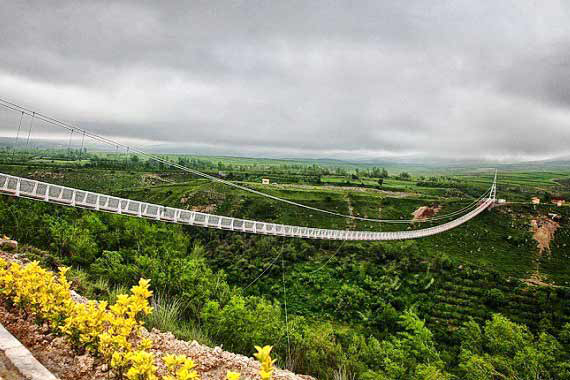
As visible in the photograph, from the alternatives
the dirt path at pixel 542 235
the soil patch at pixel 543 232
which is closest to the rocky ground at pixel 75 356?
the dirt path at pixel 542 235

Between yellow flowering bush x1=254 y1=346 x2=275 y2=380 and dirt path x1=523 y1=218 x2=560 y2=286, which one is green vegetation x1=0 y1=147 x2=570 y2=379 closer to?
dirt path x1=523 y1=218 x2=560 y2=286

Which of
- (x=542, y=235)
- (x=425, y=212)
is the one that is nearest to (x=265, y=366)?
(x=542, y=235)

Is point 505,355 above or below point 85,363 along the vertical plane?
below

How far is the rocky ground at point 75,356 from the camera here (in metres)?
2.81

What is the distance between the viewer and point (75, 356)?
294cm

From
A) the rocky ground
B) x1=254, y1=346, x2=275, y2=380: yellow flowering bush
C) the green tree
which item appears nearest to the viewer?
x1=254, y1=346, x2=275, y2=380: yellow flowering bush

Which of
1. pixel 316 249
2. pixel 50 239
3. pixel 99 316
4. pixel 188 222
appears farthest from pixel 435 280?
pixel 50 239

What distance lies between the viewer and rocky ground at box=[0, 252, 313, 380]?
2.81 meters

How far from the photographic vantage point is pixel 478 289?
51.0ft

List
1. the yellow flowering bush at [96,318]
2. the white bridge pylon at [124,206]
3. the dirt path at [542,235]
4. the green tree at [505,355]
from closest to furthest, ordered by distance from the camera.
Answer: the yellow flowering bush at [96,318], the white bridge pylon at [124,206], the green tree at [505,355], the dirt path at [542,235]

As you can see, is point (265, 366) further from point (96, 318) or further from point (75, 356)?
point (75, 356)

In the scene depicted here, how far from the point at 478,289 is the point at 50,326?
55.9 feet

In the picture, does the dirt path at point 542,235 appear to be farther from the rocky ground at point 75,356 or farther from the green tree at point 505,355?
the rocky ground at point 75,356

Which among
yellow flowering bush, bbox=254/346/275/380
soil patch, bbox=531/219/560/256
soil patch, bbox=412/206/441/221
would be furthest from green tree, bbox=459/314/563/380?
soil patch, bbox=412/206/441/221
